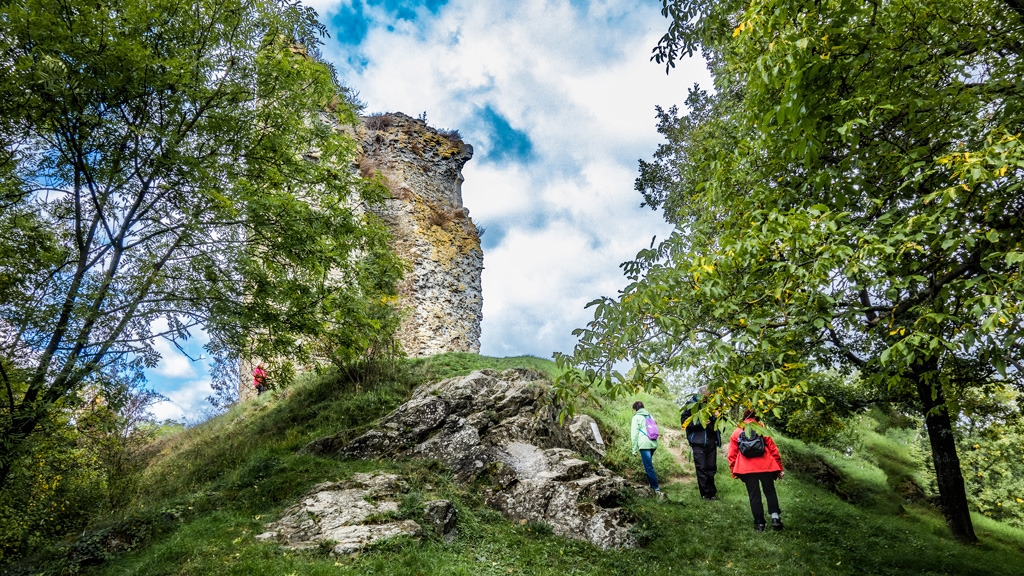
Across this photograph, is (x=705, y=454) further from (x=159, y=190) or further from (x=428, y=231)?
(x=428, y=231)

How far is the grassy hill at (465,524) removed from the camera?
5.61 m

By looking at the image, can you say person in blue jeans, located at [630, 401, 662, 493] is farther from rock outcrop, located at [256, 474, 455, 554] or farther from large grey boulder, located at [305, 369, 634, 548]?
rock outcrop, located at [256, 474, 455, 554]

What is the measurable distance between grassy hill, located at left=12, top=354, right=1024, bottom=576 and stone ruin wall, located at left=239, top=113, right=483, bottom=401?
5615 millimetres

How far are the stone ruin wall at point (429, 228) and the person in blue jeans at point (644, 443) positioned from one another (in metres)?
9.86

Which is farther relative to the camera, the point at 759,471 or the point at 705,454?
the point at 705,454

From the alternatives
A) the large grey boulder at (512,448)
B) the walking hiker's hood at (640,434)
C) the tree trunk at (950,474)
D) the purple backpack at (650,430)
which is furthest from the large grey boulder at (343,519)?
the tree trunk at (950,474)

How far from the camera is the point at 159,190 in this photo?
6836 mm

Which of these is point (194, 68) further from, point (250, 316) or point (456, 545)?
point (456, 545)

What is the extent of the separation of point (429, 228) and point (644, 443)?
1327 centimetres

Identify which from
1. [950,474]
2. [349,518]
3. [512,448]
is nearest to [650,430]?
[512,448]

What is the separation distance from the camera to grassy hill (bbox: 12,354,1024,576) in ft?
18.4

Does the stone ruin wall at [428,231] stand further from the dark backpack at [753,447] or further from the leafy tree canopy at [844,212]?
the leafy tree canopy at [844,212]

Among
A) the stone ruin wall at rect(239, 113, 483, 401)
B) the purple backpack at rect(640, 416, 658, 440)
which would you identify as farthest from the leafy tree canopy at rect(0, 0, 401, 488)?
the stone ruin wall at rect(239, 113, 483, 401)

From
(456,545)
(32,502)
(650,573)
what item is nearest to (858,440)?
(650,573)
